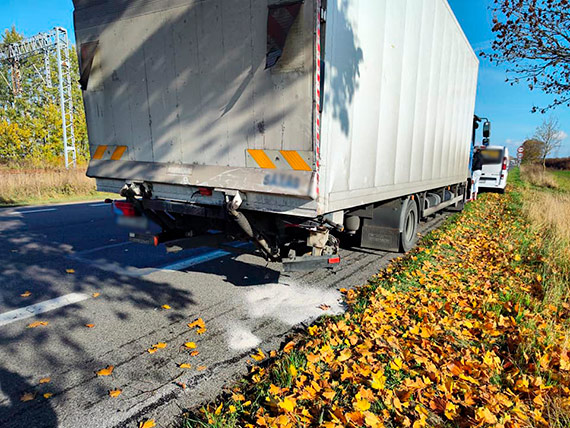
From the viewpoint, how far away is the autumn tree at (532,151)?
1790 inches

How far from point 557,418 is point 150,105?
4.22 m

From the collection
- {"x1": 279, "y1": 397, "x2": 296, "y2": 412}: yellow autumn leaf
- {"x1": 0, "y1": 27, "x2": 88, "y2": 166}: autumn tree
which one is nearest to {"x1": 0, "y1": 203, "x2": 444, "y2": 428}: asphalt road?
{"x1": 279, "y1": 397, "x2": 296, "y2": 412}: yellow autumn leaf

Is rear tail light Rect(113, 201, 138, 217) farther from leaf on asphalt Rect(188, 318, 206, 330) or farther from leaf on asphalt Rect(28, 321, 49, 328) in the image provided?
leaf on asphalt Rect(188, 318, 206, 330)

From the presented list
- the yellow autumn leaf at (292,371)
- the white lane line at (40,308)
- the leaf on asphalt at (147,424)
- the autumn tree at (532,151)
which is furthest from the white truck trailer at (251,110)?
the autumn tree at (532,151)

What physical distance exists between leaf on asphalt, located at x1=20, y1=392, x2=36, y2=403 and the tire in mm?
4788

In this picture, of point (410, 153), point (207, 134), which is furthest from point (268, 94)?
point (410, 153)

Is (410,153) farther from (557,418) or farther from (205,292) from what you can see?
(557,418)

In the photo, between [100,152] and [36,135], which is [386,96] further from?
[36,135]

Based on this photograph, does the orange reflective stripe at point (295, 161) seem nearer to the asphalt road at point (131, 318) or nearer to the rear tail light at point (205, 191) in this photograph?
the rear tail light at point (205, 191)

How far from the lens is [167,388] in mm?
2430

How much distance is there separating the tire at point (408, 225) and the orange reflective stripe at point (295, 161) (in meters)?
3.01

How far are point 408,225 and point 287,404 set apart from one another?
15.4 feet

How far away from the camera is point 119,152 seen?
4.12m

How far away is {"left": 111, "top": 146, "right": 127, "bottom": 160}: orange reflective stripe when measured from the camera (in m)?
4.08
